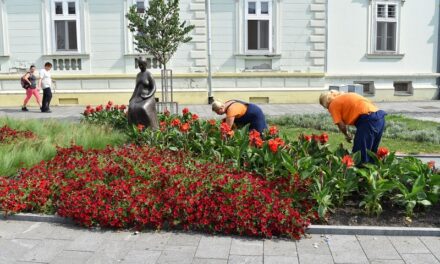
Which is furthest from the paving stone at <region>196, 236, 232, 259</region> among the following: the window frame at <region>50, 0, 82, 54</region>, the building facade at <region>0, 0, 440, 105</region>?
the window frame at <region>50, 0, 82, 54</region>

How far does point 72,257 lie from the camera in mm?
4574

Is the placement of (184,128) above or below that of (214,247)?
above

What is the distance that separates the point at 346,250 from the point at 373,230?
52 cm

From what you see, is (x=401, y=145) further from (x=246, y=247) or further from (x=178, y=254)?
(x=178, y=254)

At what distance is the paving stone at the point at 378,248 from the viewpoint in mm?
4565

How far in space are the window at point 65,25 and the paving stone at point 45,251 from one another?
15.4m

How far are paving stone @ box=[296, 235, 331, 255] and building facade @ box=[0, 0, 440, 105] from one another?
14762 mm

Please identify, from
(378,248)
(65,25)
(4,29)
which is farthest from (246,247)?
(4,29)

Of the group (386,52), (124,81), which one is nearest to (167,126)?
(124,81)

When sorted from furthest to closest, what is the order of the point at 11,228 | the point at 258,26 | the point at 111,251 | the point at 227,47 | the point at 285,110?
the point at 258,26, the point at 227,47, the point at 285,110, the point at 11,228, the point at 111,251

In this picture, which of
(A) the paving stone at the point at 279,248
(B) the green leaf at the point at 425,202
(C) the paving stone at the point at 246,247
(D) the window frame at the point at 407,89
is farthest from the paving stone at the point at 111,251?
(D) the window frame at the point at 407,89

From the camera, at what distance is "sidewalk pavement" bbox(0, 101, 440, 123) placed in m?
15.8

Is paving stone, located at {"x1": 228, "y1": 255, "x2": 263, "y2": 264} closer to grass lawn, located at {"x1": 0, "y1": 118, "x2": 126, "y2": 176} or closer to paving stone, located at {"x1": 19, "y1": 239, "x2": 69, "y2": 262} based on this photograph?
paving stone, located at {"x1": 19, "y1": 239, "x2": 69, "y2": 262}

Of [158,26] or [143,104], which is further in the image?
[158,26]
